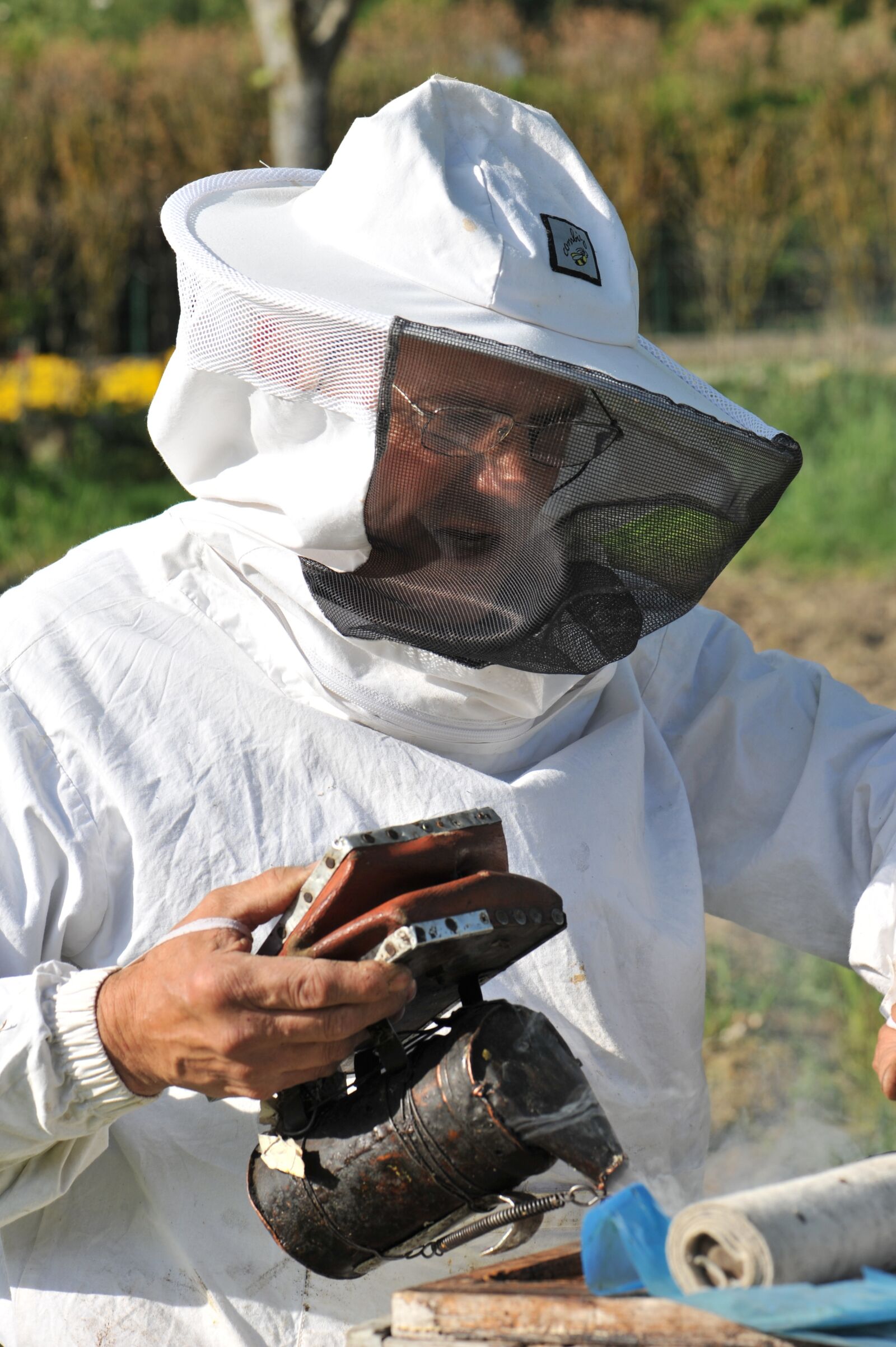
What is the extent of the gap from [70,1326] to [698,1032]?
0.92 metres

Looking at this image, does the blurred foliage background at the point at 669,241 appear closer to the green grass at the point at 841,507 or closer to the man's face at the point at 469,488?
the green grass at the point at 841,507

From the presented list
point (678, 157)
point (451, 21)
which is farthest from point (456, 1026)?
point (451, 21)

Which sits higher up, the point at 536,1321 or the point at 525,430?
the point at 525,430

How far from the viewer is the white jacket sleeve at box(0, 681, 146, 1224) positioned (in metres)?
1.44

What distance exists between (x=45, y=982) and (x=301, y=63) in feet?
18.8

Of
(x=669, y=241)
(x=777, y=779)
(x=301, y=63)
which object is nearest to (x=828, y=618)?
(x=301, y=63)

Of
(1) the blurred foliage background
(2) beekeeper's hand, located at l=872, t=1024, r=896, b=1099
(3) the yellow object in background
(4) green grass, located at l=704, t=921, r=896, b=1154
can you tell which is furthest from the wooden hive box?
(3) the yellow object in background

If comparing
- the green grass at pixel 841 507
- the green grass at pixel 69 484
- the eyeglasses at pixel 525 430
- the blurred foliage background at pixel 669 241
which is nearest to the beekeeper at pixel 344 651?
the eyeglasses at pixel 525 430

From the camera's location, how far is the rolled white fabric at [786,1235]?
1083 mm

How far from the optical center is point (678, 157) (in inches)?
472

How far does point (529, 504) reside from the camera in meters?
1.70

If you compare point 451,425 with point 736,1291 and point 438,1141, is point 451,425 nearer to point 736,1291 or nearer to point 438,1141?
point 438,1141

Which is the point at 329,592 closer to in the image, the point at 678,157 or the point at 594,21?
the point at 678,157

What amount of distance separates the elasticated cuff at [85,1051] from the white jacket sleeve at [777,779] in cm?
103
